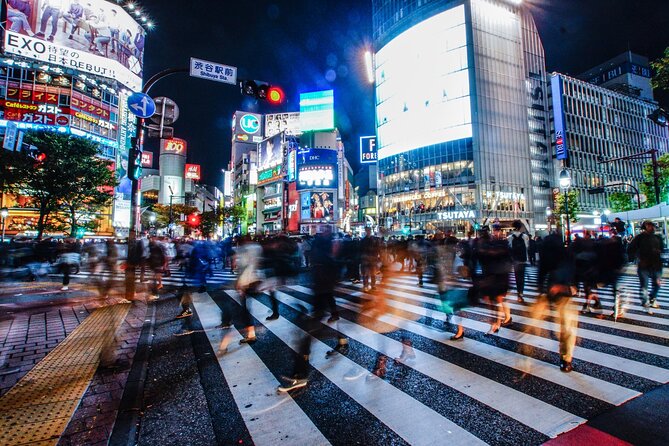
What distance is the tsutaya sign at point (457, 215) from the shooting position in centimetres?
5911

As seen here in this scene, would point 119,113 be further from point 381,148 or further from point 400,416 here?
point 400,416

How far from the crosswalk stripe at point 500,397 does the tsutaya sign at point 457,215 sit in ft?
191

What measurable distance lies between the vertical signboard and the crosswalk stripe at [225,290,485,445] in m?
56.3

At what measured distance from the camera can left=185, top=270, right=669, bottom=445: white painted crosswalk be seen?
3082 mm

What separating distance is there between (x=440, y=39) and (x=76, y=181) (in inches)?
2540

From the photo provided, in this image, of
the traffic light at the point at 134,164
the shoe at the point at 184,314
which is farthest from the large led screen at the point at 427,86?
the shoe at the point at 184,314

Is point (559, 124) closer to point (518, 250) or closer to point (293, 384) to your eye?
point (518, 250)

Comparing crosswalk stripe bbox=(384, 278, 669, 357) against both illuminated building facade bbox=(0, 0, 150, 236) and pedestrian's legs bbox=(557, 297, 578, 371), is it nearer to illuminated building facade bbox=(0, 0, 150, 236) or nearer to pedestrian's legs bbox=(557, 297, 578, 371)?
pedestrian's legs bbox=(557, 297, 578, 371)

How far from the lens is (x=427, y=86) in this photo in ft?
217

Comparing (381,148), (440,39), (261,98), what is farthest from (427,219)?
(261,98)

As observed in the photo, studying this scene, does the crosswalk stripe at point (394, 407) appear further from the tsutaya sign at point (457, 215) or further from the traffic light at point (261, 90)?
the tsutaya sign at point (457, 215)

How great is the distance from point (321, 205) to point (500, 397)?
55.5 metres

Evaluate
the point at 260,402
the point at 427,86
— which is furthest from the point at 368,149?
the point at 260,402

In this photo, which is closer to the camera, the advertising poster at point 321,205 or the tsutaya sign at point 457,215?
the advertising poster at point 321,205
